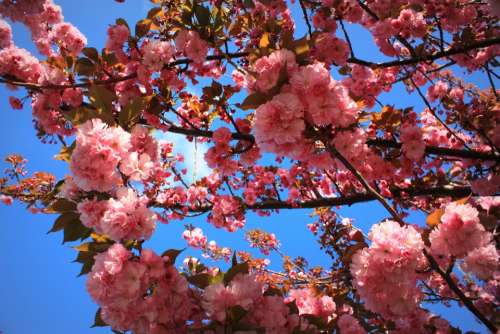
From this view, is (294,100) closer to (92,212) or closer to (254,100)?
(254,100)

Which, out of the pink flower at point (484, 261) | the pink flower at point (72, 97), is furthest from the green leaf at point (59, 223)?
the pink flower at point (484, 261)

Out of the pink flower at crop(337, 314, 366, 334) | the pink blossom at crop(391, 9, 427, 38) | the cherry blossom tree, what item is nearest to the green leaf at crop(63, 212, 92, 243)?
the cherry blossom tree

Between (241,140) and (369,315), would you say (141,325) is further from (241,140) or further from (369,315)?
(369,315)

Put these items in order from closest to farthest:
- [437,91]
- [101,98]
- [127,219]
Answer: [127,219]
[101,98]
[437,91]

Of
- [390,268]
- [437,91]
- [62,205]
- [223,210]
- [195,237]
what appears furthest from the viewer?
[195,237]

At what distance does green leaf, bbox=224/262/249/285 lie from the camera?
179 cm

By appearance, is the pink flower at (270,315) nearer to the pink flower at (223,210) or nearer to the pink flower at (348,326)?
the pink flower at (348,326)

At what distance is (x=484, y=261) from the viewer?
6.01ft

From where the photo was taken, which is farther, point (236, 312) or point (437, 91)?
point (437, 91)

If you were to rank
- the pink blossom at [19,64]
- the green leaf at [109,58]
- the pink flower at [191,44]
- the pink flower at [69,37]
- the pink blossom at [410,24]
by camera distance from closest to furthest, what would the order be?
the pink blossom at [19,64]
the pink flower at [191,44]
the green leaf at [109,58]
the pink flower at [69,37]
the pink blossom at [410,24]

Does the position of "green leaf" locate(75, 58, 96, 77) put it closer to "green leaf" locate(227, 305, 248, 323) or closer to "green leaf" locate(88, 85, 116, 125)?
"green leaf" locate(88, 85, 116, 125)

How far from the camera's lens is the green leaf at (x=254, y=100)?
1805 mm

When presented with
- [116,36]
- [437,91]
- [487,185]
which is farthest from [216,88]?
[437,91]

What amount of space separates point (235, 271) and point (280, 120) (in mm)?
892
